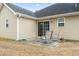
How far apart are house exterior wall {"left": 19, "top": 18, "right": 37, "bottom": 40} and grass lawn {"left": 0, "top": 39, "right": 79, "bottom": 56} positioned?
70.7 inches

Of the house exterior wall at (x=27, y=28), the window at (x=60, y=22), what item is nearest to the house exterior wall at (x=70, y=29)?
the window at (x=60, y=22)

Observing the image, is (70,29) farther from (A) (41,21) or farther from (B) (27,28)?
(B) (27,28)

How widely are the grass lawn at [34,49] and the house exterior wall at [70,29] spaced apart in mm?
1106

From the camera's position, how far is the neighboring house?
696cm

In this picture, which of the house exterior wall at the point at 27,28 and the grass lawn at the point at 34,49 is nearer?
the grass lawn at the point at 34,49

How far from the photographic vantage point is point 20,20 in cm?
803

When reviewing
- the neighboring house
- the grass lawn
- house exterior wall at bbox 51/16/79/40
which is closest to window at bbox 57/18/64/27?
the neighboring house

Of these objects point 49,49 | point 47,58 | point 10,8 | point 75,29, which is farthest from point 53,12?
point 47,58

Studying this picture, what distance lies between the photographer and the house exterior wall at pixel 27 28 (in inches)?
300

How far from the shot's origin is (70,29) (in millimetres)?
6941

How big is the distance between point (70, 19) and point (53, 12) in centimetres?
91

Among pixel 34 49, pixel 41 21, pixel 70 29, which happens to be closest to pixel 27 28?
pixel 41 21

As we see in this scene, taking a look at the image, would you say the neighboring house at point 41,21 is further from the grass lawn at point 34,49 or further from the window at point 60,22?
the grass lawn at point 34,49

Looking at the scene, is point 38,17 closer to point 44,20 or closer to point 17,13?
point 44,20
